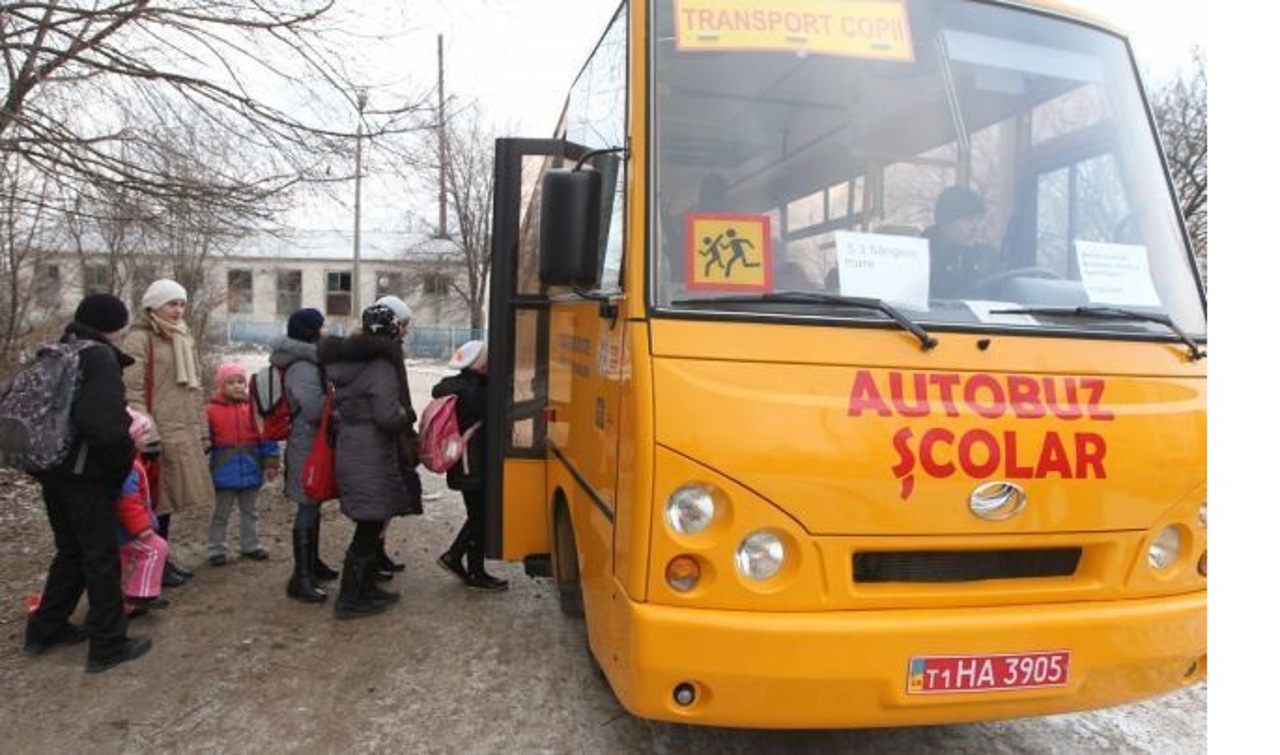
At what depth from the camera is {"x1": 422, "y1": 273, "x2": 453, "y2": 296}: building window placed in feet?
121

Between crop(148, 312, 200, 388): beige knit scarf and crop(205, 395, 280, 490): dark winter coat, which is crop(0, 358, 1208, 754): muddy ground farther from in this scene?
crop(148, 312, 200, 388): beige knit scarf

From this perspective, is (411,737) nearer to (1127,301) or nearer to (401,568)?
(401,568)

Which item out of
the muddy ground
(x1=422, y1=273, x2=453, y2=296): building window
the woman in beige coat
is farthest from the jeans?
(x1=422, y1=273, x2=453, y2=296): building window

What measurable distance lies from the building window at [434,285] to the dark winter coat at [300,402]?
31948mm

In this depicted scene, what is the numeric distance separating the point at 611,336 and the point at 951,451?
3.84 ft

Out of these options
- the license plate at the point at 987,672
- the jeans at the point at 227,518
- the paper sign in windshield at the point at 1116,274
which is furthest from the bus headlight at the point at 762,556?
the jeans at the point at 227,518

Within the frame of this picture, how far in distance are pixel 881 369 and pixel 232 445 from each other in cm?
437

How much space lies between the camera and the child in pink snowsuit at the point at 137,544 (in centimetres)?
414

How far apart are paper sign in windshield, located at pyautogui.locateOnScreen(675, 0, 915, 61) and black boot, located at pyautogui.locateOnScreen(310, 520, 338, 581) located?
11.4 feet

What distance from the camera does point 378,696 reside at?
372cm

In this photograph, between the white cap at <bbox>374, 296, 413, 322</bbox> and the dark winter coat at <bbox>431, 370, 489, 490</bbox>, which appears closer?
the white cap at <bbox>374, 296, 413, 322</bbox>

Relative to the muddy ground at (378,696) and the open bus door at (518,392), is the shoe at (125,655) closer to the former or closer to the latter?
the muddy ground at (378,696)

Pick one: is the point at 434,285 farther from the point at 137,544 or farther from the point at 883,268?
the point at 883,268

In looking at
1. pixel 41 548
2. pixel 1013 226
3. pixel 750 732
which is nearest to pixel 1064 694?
pixel 750 732
